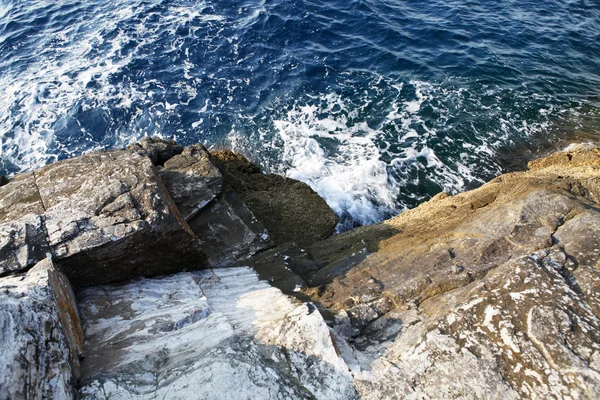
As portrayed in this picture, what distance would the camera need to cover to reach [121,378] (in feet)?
16.6

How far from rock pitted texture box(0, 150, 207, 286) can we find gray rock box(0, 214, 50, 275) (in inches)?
0.5

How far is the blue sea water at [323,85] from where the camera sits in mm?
14031

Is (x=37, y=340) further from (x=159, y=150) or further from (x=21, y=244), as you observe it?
(x=159, y=150)

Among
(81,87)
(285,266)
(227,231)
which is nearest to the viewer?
(285,266)

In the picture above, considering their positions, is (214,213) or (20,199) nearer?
(20,199)

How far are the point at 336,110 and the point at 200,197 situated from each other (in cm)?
802

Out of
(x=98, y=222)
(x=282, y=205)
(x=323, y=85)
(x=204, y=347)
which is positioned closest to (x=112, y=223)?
(x=98, y=222)

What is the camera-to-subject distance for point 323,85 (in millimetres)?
16812

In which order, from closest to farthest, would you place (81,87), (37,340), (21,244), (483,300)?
(37,340)
(483,300)
(21,244)
(81,87)

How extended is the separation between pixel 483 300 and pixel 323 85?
12.4 meters

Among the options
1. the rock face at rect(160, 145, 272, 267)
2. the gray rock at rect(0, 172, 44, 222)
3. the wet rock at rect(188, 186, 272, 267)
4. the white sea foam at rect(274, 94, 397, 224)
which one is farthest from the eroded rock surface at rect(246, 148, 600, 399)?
the gray rock at rect(0, 172, 44, 222)

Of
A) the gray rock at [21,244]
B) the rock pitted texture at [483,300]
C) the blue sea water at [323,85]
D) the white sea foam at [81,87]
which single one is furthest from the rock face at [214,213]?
the white sea foam at [81,87]

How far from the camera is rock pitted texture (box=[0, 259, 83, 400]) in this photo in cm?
442

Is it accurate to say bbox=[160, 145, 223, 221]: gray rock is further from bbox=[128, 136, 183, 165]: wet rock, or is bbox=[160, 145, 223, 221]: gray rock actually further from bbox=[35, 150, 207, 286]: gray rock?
bbox=[35, 150, 207, 286]: gray rock
